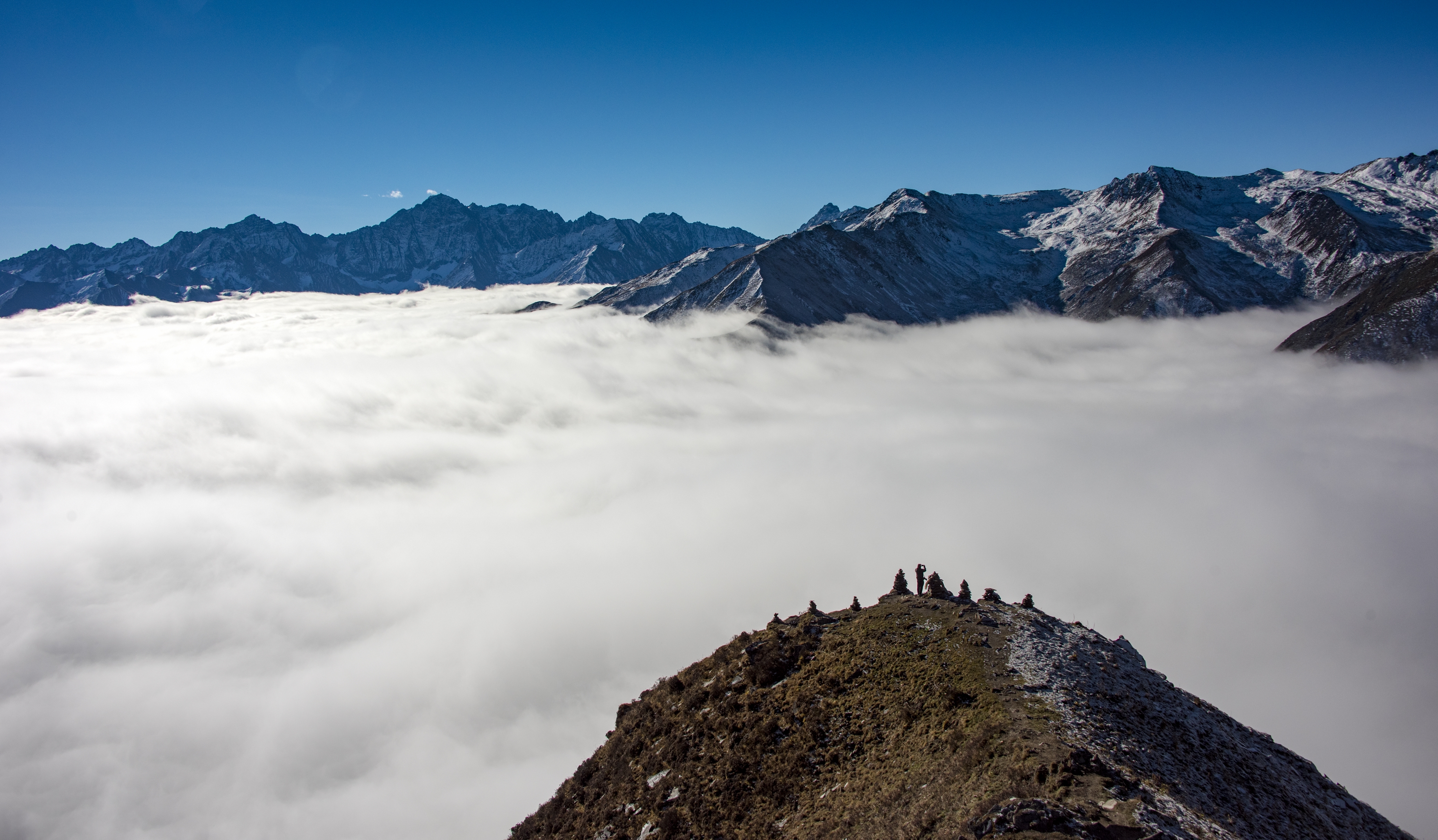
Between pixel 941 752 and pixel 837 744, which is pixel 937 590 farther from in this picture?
pixel 941 752

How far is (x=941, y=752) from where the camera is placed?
2816 cm

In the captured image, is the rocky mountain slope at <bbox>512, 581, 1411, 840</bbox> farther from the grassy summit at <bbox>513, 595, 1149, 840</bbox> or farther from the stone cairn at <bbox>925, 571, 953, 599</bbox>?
the stone cairn at <bbox>925, 571, 953, 599</bbox>

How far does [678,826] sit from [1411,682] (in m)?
234

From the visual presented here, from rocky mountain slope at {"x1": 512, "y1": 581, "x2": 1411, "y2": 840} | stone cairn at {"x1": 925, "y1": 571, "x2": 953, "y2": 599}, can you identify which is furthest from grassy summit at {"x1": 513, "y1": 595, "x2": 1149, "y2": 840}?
stone cairn at {"x1": 925, "y1": 571, "x2": 953, "y2": 599}

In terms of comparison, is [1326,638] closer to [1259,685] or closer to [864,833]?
[1259,685]

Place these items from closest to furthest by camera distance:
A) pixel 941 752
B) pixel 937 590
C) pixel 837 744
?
pixel 941 752, pixel 837 744, pixel 937 590

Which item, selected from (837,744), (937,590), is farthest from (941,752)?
(937,590)

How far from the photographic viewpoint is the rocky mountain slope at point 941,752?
2372 cm

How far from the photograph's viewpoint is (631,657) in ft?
600

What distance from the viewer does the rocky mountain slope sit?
77.8ft

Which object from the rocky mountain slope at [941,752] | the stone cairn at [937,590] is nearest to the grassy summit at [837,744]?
the rocky mountain slope at [941,752]

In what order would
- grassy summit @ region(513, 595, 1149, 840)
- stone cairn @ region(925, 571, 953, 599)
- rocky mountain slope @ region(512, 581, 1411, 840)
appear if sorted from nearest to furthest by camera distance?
rocky mountain slope @ region(512, 581, 1411, 840)
grassy summit @ region(513, 595, 1149, 840)
stone cairn @ region(925, 571, 953, 599)

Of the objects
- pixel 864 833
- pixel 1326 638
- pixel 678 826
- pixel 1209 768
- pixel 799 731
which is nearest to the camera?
pixel 864 833

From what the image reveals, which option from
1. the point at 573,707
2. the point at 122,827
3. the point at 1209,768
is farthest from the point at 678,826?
the point at 122,827
